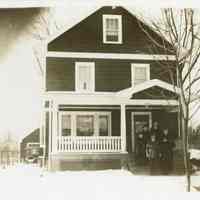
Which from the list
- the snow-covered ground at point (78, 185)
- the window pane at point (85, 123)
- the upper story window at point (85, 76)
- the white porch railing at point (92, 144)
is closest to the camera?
the snow-covered ground at point (78, 185)

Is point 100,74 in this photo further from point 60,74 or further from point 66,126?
point 66,126

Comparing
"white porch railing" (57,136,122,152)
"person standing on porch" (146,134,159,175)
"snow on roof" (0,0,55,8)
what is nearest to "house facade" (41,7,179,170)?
"white porch railing" (57,136,122,152)

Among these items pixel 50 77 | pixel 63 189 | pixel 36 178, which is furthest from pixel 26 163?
pixel 50 77

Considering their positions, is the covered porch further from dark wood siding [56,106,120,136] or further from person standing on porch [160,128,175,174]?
person standing on porch [160,128,175,174]

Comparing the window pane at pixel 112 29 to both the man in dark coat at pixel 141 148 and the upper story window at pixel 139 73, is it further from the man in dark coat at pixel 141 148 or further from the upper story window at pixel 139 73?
the man in dark coat at pixel 141 148

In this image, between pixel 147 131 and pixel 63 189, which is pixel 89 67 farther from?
pixel 63 189

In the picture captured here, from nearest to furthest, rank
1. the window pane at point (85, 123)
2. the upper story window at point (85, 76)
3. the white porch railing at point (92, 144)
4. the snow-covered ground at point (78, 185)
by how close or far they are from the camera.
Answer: the snow-covered ground at point (78, 185), the white porch railing at point (92, 144), the window pane at point (85, 123), the upper story window at point (85, 76)

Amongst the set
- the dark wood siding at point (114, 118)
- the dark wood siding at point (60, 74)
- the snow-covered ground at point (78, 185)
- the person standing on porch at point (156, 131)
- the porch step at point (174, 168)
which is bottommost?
the snow-covered ground at point (78, 185)

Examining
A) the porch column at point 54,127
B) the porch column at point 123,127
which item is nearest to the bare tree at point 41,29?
the porch column at point 54,127
